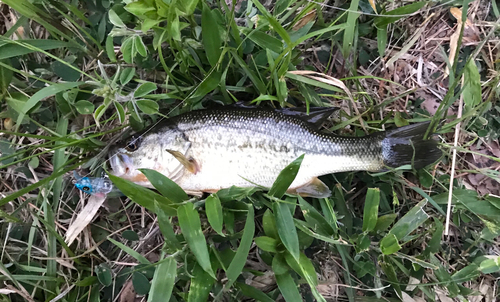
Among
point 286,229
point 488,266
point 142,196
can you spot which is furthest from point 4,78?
point 488,266

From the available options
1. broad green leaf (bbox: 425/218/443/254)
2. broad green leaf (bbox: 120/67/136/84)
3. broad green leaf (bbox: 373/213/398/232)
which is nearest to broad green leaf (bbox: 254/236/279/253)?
broad green leaf (bbox: 373/213/398/232)

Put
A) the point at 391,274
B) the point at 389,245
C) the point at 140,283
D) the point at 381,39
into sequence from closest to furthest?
1. the point at 389,245
2. the point at 391,274
3. the point at 140,283
4. the point at 381,39

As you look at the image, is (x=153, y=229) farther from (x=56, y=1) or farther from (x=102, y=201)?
A: (x=56, y=1)

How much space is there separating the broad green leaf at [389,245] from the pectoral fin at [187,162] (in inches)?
54.8

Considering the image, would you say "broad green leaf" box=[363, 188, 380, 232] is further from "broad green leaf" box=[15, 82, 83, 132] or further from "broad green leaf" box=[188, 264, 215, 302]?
"broad green leaf" box=[15, 82, 83, 132]

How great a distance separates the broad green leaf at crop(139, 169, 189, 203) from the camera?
1.94 meters

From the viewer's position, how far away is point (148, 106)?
217cm

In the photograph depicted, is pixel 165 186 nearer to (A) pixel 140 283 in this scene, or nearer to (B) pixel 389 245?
(A) pixel 140 283

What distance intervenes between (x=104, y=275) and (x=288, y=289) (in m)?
1.42

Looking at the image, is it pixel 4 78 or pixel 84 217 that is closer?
pixel 4 78

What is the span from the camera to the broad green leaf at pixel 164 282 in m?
1.83

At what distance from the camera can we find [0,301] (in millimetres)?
2256

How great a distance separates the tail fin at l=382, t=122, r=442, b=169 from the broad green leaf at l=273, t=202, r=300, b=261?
93cm

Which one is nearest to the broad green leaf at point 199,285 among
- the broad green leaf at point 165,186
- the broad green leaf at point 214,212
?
the broad green leaf at point 214,212
